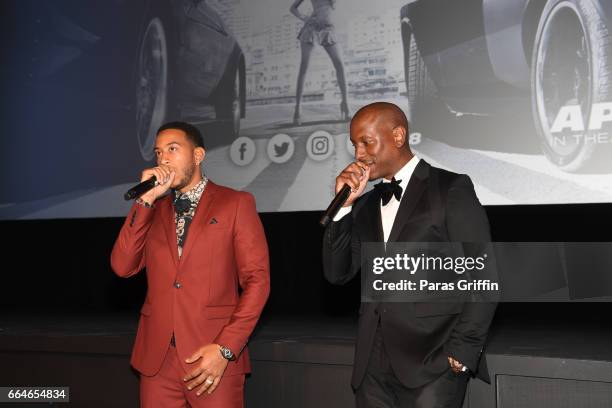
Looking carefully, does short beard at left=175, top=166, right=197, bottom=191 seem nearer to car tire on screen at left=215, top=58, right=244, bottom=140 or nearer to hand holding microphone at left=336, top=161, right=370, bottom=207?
hand holding microphone at left=336, top=161, right=370, bottom=207

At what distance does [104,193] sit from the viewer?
4.65 meters

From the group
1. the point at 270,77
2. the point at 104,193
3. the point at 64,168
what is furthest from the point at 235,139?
the point at 64,168

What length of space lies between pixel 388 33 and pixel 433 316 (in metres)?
2.42

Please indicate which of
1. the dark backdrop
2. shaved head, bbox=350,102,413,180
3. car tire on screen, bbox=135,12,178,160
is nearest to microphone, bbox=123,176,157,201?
shaved head, bbox=350,102,413,180

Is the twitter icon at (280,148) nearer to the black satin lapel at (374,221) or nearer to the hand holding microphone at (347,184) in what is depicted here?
the black satin lapel at (374,221)

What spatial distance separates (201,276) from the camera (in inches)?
84.5

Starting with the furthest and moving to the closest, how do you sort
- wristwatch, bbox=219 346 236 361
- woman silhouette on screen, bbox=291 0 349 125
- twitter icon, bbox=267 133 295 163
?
twitter icon, bbox=267 133 295 163 → woman silhouette on screen, bbox=291 0 349 125 → wristwatch, bbox=219 346 236 361

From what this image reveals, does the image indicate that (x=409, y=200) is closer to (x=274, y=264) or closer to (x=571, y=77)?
(x=571, y=77)

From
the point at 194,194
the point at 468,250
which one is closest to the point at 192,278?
the point at 194,194

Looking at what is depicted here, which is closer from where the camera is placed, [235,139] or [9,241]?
[235,139]

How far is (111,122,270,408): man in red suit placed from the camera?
2.08 meters

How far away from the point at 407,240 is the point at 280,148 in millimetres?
2379

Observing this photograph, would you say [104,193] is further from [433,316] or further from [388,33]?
[433,316]

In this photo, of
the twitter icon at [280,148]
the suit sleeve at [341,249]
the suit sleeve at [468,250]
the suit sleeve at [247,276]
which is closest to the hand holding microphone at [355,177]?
the suit sleeve at [341,249]
